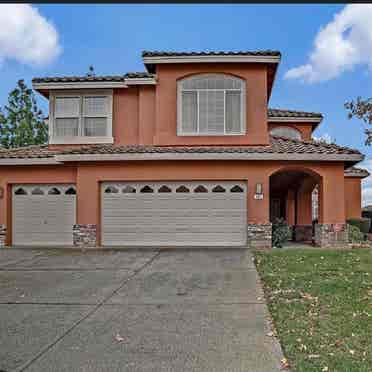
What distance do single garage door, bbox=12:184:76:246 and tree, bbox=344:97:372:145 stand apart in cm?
987

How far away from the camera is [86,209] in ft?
45.7

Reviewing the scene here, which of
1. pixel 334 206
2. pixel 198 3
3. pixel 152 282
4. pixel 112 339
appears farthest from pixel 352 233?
pixel 198 3

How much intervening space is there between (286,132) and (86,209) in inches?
434

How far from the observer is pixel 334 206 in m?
13.6

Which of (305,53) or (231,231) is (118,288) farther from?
(305,53)

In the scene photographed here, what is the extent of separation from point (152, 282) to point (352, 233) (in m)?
10.4

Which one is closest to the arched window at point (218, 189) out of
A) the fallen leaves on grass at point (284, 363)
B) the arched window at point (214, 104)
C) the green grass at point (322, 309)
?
the arched window at point (214, 104)

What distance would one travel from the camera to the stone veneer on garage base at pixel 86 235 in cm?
1387

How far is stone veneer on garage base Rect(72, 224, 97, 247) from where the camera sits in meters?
13.9

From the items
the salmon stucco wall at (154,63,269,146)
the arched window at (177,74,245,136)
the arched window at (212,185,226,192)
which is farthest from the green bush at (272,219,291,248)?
the arched window at (177,74,245,136)

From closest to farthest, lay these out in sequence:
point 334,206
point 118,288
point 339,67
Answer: point 118,288
point 334,206
point 339,67

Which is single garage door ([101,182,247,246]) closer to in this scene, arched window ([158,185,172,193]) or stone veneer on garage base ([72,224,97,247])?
arched window ([158,185,172,193])

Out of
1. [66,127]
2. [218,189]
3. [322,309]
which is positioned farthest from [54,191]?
[322,309]

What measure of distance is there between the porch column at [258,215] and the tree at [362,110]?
15.1ft
